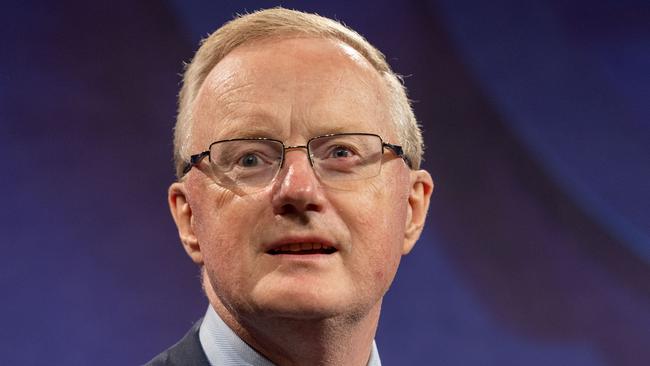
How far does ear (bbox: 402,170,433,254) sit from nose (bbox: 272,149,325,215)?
1.21ft

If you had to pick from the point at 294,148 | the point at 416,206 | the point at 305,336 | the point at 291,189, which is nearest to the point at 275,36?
the point at 294,148

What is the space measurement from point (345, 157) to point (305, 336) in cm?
37

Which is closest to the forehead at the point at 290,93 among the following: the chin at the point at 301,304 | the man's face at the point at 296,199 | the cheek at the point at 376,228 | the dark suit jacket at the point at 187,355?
the man's face at the point at 296,199

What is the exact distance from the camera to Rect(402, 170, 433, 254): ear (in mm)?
1879

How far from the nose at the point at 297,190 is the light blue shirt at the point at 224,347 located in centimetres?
34

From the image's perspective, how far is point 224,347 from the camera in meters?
1.74

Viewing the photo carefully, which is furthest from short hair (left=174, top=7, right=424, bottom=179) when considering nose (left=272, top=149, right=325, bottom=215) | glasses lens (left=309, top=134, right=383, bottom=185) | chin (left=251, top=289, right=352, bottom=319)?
chin (left=251, top=289, right=352, bottom=319)

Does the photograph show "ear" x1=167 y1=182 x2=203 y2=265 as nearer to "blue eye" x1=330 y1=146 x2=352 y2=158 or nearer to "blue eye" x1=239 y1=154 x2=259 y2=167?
"blue eye" x1=239 y1=154 x2=259 y2=167

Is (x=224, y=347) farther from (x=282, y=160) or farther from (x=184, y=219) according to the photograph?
(x=282, y=160)

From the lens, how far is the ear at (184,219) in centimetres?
180

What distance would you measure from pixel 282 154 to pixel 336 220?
0.56ft

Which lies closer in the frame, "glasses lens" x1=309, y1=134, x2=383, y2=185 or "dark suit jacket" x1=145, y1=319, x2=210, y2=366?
"glasses lens" x1=309, y1=134, x2=383, y2=185
